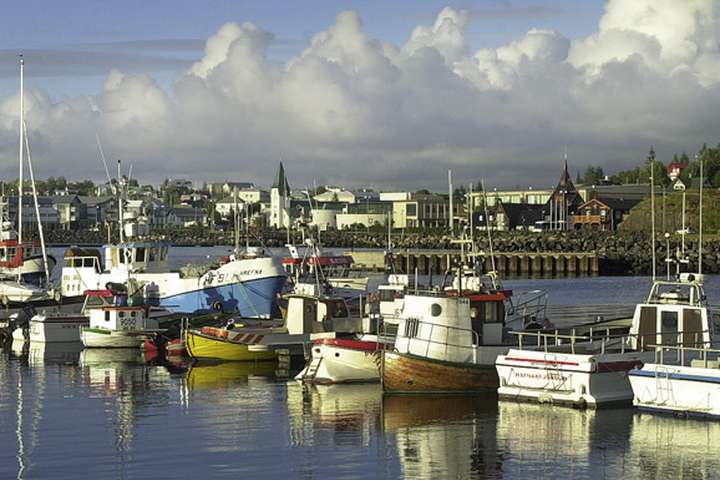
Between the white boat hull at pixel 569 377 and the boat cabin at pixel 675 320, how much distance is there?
107cm

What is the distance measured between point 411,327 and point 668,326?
7.29 m

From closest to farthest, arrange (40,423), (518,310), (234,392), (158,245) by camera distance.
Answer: (40,423) → (234,392) → (518,310) → (158,245)

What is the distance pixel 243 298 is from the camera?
59.1 m

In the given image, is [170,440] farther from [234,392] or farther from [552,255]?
[552,255]

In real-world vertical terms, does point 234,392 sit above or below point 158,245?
below

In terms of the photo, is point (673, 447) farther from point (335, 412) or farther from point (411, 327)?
point (335, 412)

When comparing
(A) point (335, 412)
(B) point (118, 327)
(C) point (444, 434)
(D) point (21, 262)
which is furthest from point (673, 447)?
(D) point (21, 262)

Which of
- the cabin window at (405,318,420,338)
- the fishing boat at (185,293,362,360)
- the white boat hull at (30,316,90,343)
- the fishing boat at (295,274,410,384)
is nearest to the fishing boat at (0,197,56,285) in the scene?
the white boat hull at (30,316,90,343)

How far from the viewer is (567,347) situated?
3559 cm

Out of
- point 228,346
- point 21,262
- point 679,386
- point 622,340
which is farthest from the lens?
point 21,262

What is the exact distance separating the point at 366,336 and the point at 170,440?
1135 cm

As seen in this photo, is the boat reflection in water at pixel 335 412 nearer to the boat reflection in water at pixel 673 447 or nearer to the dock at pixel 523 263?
the boat reflection in water at pixel 673 447

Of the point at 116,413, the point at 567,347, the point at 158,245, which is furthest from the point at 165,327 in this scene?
the point at 567,347

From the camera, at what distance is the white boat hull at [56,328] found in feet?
179
